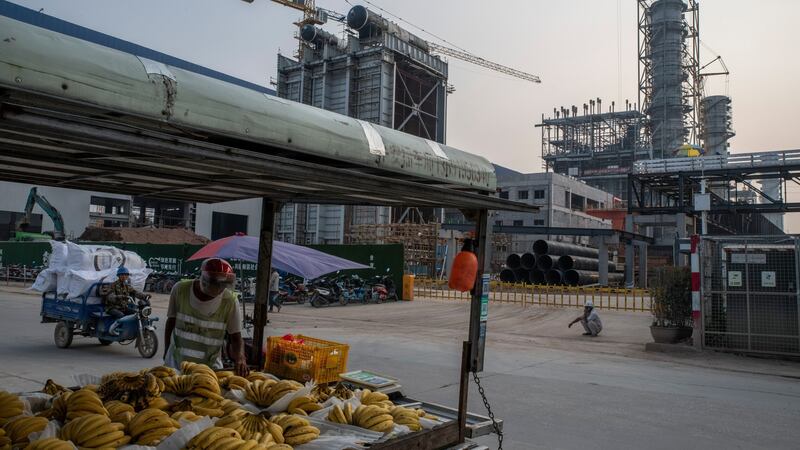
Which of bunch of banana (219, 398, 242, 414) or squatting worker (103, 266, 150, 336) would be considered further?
squatting worker (103, 266, 150, 336)

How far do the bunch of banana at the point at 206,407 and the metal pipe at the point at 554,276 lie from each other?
1226 inches

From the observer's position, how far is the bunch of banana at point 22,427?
2880mm

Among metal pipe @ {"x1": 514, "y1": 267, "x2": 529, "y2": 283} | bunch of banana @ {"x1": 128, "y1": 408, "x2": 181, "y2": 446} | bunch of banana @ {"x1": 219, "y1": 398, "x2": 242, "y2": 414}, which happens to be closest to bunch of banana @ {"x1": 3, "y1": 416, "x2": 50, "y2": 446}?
bunch of banana @ {"x1": 128, "y1": 408, "x2": 181, "y2": 446}

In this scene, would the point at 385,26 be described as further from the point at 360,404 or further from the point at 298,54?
the point at 360,404

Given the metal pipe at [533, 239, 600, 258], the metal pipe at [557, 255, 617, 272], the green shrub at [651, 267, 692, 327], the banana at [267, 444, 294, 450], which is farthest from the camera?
the metal pipe at [533, 239, 600, 258]

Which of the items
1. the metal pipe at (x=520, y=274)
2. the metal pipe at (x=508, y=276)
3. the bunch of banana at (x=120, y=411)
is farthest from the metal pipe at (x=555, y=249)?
the bunch of banana at (x=120, y=411)

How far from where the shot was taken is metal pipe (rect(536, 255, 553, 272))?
33281 mm

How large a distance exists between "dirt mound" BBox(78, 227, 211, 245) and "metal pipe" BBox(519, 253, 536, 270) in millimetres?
19477

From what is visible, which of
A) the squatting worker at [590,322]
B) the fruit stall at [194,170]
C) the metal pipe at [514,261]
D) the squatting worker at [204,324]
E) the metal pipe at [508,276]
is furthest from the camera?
the metal pipe at [508,276]

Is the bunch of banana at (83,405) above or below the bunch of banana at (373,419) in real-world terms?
above

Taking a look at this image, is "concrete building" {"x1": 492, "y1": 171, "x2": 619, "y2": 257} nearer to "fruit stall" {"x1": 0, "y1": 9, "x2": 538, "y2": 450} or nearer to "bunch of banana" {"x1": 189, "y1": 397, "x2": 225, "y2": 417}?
"fruit stall" {"x1": 0, "y1": 9, "x2": 538, "y2": 450}

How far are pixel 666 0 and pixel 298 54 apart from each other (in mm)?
39289

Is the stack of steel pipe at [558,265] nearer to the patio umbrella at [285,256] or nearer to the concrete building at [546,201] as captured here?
the concrete building at [546,201]

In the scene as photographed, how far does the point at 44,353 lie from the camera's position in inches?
405
